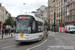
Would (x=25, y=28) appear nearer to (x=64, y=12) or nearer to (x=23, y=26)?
(x=23, y=26)

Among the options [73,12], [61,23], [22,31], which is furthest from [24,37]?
[61,23]

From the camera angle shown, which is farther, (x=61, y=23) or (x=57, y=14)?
(x=57, y=14)

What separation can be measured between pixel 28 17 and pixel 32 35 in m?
1.93

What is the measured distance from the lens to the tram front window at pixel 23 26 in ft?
39.4

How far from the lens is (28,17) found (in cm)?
1245

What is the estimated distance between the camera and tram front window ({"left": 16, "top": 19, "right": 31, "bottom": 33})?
39.4ft

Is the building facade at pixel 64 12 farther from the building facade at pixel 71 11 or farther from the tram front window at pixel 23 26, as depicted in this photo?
the tram front window at pixel 23 26

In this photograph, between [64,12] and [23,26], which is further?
[64,12]

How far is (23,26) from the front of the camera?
1209cm

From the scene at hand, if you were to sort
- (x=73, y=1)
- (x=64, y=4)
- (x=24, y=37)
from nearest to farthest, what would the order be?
(x=24, y=37)
(x=73, y=1)
(x=64, y=4)

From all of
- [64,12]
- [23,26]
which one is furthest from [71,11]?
[23,26]

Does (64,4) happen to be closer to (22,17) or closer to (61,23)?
(61,23)

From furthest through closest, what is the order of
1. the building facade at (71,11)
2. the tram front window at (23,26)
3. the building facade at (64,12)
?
the building facade at (64,12)
the building facade at (71,11)
the tram front window at (23,26)

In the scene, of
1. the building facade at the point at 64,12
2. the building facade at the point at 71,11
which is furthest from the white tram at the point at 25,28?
the building facade at the point at 71,11
